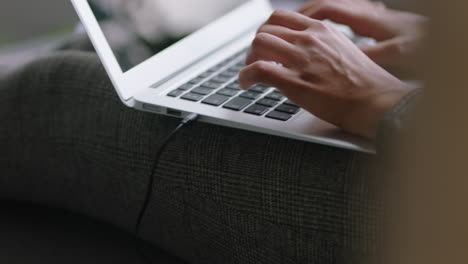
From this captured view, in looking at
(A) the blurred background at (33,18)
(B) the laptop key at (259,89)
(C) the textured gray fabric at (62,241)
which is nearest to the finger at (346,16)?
(B) the laptop key at (259,89)

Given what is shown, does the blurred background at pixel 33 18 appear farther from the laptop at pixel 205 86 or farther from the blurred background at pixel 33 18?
the laptop at pixel 205 86

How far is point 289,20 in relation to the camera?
0.61 meters

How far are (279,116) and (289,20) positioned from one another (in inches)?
4.7

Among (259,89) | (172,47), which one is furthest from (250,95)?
(172,47)

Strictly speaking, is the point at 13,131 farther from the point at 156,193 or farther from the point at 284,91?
the point at 284,91

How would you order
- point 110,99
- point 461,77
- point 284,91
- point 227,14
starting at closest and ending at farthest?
point 461,77 → point 284,91 → point 110,99 → point 227,14

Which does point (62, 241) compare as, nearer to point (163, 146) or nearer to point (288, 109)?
point (163, 146)

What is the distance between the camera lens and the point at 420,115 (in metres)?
0.18

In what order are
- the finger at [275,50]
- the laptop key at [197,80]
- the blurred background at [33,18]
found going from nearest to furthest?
1. the finger at [275,50]
2. the laptop key at [197,80]
3. the blurred background at [33,18]

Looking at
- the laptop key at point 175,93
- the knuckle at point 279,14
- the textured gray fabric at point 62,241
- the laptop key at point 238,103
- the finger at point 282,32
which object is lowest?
the textured gray fabric at point 62,241

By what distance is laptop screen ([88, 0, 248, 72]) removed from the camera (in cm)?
62

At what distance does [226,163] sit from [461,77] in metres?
0.41

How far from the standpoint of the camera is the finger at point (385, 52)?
619 millimetres

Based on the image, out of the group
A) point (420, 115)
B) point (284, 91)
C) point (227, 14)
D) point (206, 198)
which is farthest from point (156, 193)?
point (420, 115)
